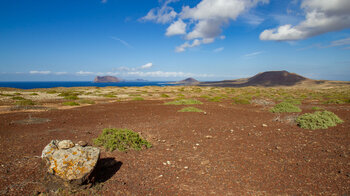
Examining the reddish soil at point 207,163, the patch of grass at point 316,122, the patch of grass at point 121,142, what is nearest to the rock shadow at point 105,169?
the reddish soil at point 207,163

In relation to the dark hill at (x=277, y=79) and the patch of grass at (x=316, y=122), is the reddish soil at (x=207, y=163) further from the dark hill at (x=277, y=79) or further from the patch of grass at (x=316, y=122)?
the dark hill at (x=277, y=79)

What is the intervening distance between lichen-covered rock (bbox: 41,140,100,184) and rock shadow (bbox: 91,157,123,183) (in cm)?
40

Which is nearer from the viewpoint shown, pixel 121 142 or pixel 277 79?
pixel 121 142

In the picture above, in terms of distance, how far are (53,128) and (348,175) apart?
1288 cm

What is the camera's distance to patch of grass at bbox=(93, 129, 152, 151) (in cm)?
688

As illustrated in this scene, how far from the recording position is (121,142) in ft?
23.3

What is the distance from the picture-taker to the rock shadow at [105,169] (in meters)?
4.83

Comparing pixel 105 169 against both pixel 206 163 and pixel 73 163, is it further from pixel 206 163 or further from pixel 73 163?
pixel 206 163

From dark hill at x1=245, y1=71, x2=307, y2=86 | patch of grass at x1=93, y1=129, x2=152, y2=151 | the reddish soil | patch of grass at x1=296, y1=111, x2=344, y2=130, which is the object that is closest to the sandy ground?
the reddish soil

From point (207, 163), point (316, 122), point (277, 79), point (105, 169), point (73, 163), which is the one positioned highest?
point (277, 79)

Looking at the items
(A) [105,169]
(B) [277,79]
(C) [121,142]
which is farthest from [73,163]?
(B) [277,79]

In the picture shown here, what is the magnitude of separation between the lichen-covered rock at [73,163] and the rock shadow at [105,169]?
1.31 feet

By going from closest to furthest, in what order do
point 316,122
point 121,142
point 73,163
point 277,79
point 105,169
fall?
point 73,163, point 105,169, point 121,142, point 316,122, point 277,79

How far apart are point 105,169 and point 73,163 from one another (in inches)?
59.2
